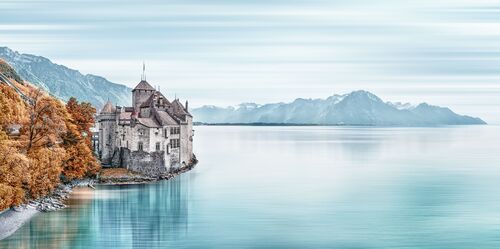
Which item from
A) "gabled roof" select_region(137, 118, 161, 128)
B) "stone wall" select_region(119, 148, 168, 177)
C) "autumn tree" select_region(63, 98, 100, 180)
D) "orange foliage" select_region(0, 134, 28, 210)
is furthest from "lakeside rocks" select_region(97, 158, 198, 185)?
"orange foliage" select_region(0, 134, 28, 210)

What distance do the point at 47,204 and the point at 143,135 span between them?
30254 mm

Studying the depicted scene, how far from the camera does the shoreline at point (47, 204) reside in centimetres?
5994

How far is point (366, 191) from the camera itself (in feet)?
329

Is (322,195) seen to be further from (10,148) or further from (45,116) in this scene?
(10,148)

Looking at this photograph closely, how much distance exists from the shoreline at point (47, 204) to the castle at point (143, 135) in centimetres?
294

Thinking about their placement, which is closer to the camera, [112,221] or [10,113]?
[112,221]

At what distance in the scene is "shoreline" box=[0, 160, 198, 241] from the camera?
59938 mm

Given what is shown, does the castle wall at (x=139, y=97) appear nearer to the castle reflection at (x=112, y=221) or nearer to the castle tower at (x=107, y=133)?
the castle tower at (x=107, y=133)

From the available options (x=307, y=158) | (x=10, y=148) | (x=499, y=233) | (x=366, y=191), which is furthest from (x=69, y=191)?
(x=307, y=158)

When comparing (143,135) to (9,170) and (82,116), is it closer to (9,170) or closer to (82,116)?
(82,116)

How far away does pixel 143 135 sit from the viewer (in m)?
100


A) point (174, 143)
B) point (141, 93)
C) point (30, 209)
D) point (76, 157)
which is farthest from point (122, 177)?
point (30, 209)

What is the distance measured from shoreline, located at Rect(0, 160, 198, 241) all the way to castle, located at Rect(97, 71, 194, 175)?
294 cm

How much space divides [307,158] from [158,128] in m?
81.0
